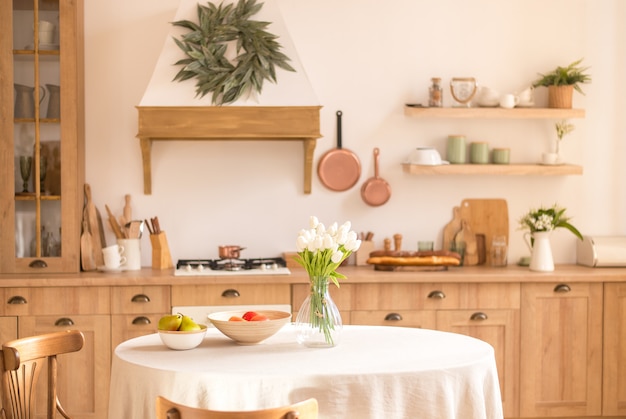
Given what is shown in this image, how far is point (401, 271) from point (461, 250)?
0.56m

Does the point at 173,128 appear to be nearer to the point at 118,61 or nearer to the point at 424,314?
the point at 118,61

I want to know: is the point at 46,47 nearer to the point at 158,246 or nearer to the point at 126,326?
the point at 158,246

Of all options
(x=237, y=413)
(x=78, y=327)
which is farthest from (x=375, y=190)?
(x=237, y=413)

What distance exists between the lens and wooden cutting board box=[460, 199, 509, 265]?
5293 mm

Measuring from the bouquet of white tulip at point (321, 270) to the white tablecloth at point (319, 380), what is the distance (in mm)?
67

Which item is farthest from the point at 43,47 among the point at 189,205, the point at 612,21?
the point at 612,21

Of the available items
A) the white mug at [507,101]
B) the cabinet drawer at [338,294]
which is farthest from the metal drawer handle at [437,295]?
the white mug at [507,101]

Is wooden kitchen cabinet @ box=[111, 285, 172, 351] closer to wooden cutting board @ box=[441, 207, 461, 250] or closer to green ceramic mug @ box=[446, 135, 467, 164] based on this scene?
wooden cutting board @ box=[441, 207, 461, 250]

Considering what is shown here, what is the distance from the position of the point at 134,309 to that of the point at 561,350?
7.28 ft

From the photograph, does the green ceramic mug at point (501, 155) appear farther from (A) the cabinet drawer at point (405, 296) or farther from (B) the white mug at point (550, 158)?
(A) the cabinet drawer at point (405, 296)

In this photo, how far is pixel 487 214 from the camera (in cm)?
531

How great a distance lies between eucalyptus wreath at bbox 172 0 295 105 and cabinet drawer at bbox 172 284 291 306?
3.23 feet

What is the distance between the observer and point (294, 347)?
313 centimetres

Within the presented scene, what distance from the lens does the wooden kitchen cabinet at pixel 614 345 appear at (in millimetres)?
4789
